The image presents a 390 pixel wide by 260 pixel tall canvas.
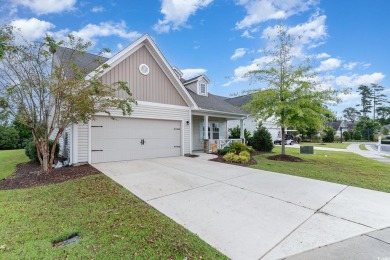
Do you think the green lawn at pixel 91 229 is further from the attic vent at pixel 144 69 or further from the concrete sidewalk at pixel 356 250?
the attic vent at pixel 144 69

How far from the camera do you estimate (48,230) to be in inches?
129

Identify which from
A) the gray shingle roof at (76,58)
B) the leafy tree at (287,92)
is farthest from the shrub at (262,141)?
the gray shingle roof at (76,58)

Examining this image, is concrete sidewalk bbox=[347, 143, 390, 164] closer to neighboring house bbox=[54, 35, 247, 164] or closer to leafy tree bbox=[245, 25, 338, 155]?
leafy tree bbox=[245, 25, 338, 155]

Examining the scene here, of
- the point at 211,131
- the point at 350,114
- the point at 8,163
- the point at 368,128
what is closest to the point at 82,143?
the point at 8,163

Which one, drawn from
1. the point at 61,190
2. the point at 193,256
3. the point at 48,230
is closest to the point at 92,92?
the point at 61,190

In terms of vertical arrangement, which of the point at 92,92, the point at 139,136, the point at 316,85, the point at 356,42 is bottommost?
the point at 139,136

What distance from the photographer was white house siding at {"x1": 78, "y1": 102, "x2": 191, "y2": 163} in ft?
28.3

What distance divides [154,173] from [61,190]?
9.55 feet

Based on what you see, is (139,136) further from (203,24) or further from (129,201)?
(203,24)

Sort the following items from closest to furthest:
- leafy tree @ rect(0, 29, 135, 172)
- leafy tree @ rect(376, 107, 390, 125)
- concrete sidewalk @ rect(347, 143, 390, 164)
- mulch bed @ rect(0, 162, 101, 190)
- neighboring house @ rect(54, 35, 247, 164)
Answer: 1. mulch bed @ rect(0, 162, 101, 190)
2. leafy tree @ rect(0, 29, 135, 172)
3. neighboring house @ rect(54, 35, 247, 164)
4. concrete sidewalk @ rect(347, 143, 390, 164)
5. leafy tree @ rect(376, 107, 390, 125)

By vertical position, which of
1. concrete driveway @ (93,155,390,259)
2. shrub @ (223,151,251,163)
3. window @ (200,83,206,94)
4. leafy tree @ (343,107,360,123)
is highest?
leafy tree @ (343,107,360,123)

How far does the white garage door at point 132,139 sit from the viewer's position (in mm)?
9156

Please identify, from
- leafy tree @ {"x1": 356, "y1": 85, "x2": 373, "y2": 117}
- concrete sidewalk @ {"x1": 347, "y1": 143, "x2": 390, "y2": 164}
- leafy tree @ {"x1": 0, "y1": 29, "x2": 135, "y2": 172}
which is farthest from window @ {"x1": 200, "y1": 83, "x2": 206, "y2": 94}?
leafy tree @ {"x1": 356, "y1": 85, "x2": 373, "y2": 117}

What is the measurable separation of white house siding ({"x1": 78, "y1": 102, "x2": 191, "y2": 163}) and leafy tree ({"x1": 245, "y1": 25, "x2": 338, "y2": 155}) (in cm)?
404
